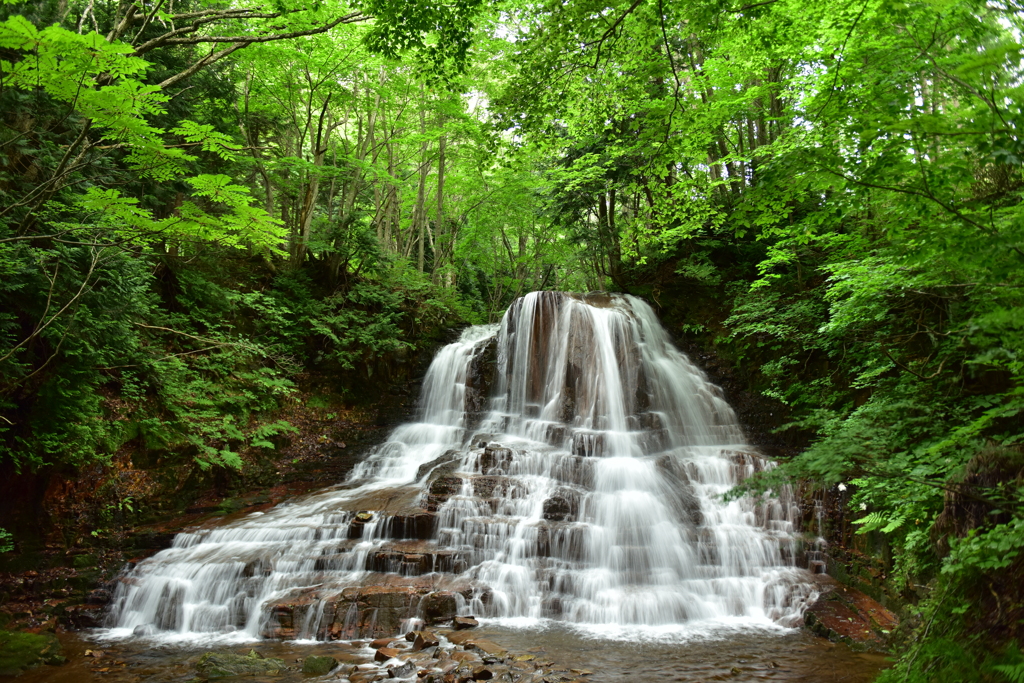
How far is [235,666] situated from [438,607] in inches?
88.3

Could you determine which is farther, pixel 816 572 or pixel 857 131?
pixel 816 572

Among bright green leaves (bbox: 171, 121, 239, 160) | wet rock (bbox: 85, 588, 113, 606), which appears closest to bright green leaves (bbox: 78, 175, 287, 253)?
bright green leaves (bbox: 171, 121, 239, 160)

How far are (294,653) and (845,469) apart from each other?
18.5ft

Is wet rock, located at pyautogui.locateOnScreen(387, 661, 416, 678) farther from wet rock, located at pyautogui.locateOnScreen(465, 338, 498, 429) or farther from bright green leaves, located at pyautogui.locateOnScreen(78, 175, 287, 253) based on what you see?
wet rock, located at pyautogui.locateOnScreen(465, 338, 498, 429)

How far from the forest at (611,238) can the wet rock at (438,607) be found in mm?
4428

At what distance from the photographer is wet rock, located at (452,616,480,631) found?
6141 mm

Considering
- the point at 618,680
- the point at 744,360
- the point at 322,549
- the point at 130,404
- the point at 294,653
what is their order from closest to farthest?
1. the point at 618,680
2. the point at 294,653
3. the point at 322,549
4. the point at 130,404
5. the point at 744,360

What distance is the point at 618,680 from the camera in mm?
→ 4820

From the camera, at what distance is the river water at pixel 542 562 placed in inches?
226

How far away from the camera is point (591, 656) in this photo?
5.41 meters

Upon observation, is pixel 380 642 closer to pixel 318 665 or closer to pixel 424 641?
pixel 424 641

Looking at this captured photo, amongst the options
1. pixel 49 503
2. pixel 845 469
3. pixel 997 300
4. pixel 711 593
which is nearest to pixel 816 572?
pixel 711 593

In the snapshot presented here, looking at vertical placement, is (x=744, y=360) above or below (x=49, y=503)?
above

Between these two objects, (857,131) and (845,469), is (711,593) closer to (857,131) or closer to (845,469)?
(845,469)
